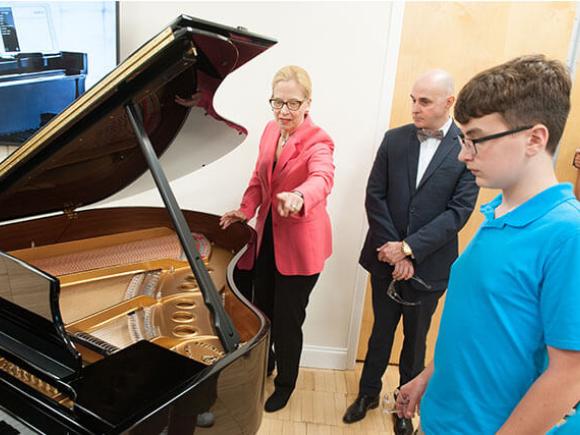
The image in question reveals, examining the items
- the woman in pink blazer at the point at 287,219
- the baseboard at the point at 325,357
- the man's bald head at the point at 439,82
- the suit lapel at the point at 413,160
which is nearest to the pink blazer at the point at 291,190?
the woman in pink blazer at the point at 287,219

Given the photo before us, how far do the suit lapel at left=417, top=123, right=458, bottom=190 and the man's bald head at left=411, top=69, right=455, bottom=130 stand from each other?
0.07 m

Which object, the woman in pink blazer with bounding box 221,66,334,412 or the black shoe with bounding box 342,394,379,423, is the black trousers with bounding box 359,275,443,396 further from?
the woman in pink blazer with bounding box 221,66,334,412

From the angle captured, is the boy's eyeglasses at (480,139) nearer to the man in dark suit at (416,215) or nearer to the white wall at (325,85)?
the man in dark suit at (416,215)

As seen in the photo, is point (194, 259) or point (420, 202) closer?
point (194, 259)

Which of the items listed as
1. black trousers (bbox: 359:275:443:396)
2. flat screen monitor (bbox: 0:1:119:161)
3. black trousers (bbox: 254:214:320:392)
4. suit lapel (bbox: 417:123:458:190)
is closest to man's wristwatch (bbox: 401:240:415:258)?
black trousers (bbox: 359:275:443:396)

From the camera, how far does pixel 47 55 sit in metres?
2.23

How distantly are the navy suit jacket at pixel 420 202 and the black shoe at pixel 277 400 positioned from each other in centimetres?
86

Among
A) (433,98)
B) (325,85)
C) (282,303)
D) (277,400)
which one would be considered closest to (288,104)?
(325,85)

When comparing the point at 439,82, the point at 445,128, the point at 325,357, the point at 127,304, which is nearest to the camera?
the point at 127,304

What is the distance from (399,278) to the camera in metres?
2.07

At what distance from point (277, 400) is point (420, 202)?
4.41 feet

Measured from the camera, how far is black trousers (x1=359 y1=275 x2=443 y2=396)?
2121 millimetres

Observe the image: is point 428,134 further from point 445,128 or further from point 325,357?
point 325,357

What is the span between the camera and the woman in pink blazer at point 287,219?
6.28 feet
